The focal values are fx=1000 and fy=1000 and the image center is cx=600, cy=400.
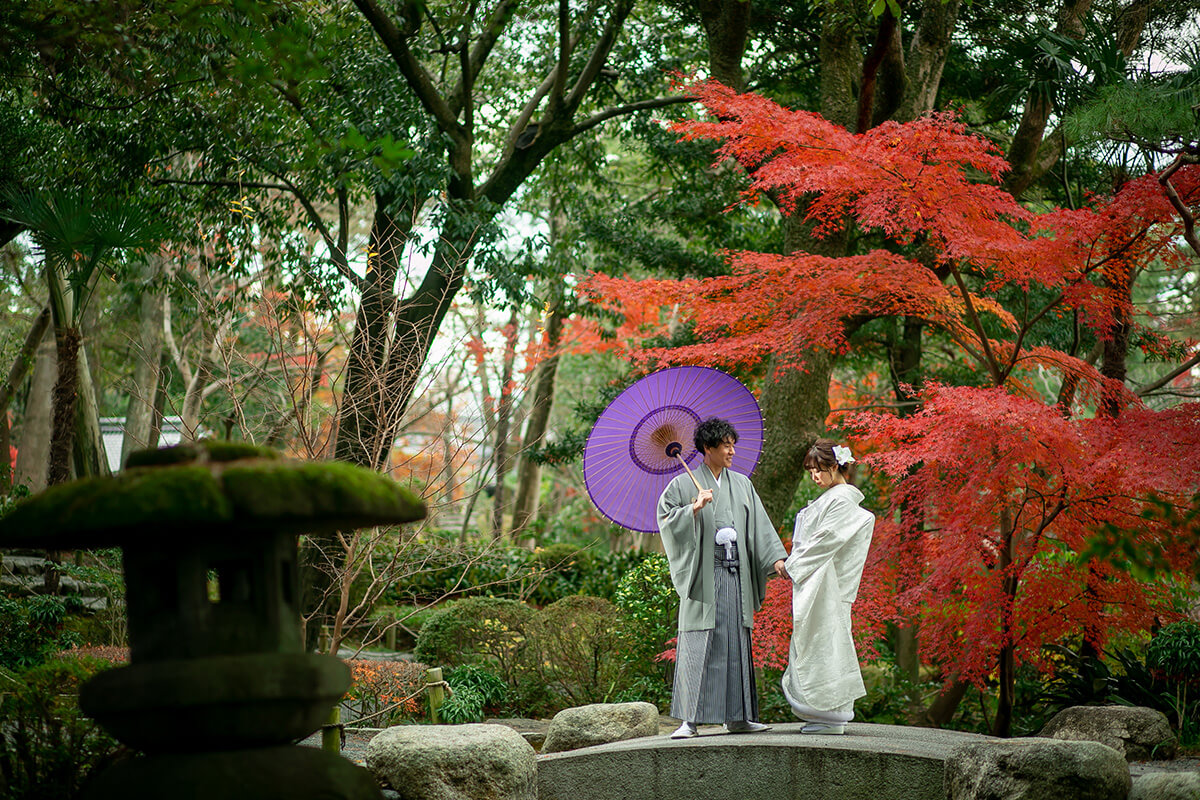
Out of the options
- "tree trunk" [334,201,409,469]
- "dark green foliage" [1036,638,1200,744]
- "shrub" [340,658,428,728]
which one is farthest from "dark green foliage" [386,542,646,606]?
"dark green foliage" [1036,638,1200,744]

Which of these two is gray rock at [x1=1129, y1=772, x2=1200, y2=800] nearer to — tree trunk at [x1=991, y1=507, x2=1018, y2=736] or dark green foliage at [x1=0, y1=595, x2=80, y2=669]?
tree trunk at [x1=991, y1=507, x2=1018, y2=736]

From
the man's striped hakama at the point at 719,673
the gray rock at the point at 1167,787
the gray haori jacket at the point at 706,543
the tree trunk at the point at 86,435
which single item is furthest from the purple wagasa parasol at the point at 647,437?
the tree trunk at the point at 86,435

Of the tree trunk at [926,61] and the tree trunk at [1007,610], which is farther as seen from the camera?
the tree trunk at [926,61]

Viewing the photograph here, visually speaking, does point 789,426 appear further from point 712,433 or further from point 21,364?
point 21,364

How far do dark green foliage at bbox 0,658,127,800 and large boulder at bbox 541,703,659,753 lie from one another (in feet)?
7.84

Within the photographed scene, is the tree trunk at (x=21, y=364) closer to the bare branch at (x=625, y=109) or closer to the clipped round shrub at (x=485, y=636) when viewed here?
the bare branch at (x=625, y=109)

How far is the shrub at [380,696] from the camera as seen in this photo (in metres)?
7.27

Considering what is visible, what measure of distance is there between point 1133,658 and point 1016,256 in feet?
9.70

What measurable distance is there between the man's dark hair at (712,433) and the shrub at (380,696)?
3.22 m

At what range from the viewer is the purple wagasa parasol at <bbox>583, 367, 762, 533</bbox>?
18.8 ft

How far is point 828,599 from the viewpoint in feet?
16.7

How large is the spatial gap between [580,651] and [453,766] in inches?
145

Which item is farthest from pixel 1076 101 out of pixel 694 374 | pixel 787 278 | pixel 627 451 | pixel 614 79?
pixel 614 79

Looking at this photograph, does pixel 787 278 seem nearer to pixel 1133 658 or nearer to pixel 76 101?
pixel 1133 658
